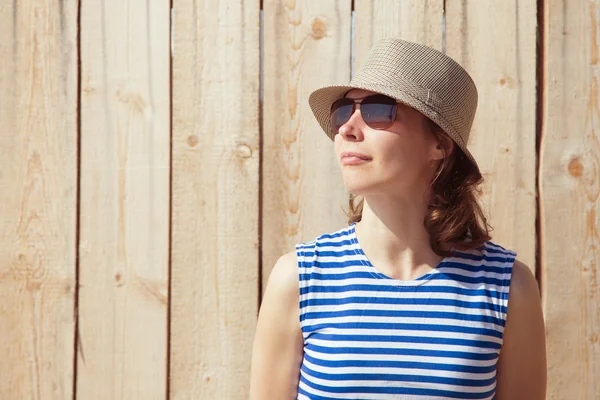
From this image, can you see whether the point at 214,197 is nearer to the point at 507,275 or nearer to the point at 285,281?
the point at 285,281

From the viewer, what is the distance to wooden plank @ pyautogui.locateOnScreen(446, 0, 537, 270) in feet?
6.36

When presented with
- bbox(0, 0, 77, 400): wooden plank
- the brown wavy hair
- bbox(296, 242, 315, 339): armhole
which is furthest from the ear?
bbox(0, 0, 77, 400): wooden plank

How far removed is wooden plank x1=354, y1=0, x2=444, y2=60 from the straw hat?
0.44m

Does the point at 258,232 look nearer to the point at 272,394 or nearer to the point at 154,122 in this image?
the point at 154,122

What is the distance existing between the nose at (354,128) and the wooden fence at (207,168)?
1.68 feet

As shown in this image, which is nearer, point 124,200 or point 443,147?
point 443,147

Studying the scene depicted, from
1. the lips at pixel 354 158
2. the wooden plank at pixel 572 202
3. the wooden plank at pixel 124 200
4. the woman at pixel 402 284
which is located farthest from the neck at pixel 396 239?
the wooden plank at pixel 124 200

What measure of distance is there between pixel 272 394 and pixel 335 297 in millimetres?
276

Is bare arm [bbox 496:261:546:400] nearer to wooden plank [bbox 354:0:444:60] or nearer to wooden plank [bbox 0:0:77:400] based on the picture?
wooden plank [bbox 354:0:444:60]

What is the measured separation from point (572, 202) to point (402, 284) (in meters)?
0.78

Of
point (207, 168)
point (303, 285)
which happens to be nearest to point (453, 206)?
point (303, 285)

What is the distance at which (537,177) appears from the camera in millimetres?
1947

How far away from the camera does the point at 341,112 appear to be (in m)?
1.48

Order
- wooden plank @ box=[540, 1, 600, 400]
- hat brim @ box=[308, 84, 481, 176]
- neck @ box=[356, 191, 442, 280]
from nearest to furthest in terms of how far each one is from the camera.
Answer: hat brim @ box=[308, 84, 481, 176] < neck @ box=[356, 191, 442, 280] < wooden plank @ box=[540, 1, 600, 400]
